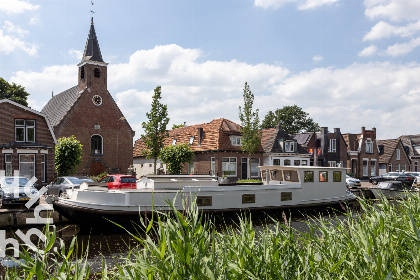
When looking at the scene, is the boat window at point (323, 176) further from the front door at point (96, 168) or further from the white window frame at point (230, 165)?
the front door at point (96, 168)

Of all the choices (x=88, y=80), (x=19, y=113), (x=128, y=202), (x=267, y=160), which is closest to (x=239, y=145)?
(x=267, y=160)

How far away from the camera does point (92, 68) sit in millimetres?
39000

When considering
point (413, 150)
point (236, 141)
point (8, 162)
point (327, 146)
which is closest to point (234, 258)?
point (8, 162)

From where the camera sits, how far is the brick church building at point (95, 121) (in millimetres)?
37000

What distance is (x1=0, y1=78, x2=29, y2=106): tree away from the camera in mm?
45594

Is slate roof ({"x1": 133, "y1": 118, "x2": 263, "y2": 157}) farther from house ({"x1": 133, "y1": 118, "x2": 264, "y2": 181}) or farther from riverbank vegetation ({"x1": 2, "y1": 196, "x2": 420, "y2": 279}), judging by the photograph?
riverbank vegetation ({"x1": 2, "y1": 196, "x2": 420, "y2": 279})

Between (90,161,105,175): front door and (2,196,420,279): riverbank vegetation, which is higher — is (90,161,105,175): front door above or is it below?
below

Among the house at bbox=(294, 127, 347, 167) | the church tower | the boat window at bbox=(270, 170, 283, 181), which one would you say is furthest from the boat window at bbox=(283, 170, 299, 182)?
the house at bbox=(294, 127, 347, 167)

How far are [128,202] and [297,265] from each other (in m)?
11.1

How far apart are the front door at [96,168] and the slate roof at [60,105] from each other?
5.66 meters

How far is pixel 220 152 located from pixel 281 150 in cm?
874

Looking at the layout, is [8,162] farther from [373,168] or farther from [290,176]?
[373,168]

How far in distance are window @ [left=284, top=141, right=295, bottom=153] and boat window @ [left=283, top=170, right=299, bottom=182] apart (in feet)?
74.1

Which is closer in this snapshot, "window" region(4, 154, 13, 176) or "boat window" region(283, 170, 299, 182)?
"boat window" region(283, 170, 299, 182)
